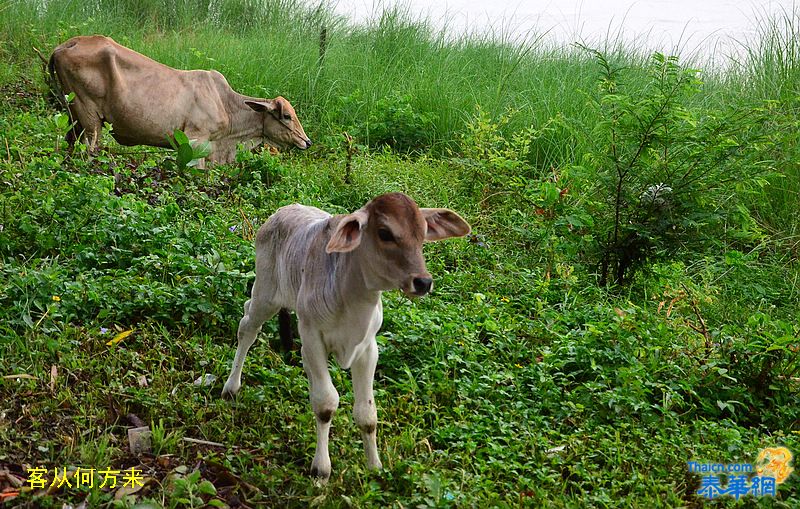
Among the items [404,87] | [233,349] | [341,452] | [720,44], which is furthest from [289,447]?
[720,44]

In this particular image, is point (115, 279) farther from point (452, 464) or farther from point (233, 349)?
point (452, 464)

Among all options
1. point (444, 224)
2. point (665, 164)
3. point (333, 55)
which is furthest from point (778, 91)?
point (444, 224)

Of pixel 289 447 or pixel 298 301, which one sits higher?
pixel 298 301

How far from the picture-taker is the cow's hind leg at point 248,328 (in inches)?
157

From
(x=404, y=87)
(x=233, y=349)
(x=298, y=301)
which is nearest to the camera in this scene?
(x=298, y=301)

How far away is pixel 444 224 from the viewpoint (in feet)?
11.3

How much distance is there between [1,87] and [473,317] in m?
6.18

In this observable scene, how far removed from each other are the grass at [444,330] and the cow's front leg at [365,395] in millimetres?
168

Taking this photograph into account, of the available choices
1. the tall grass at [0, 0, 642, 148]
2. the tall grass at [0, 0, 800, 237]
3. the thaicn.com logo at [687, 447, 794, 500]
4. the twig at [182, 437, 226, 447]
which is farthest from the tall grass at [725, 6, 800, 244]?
the twig at [182, 437, 226, 447]

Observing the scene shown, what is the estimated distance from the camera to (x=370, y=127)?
29.0 feet

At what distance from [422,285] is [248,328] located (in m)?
1.27

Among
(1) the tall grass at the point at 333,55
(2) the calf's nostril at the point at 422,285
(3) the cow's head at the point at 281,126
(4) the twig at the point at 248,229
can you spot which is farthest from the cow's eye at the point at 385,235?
(1) the tall grass at the point at 333,55

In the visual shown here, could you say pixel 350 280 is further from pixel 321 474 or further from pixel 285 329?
pixel 285 329

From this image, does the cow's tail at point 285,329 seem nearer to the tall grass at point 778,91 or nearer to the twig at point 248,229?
the twig at point 248,229
